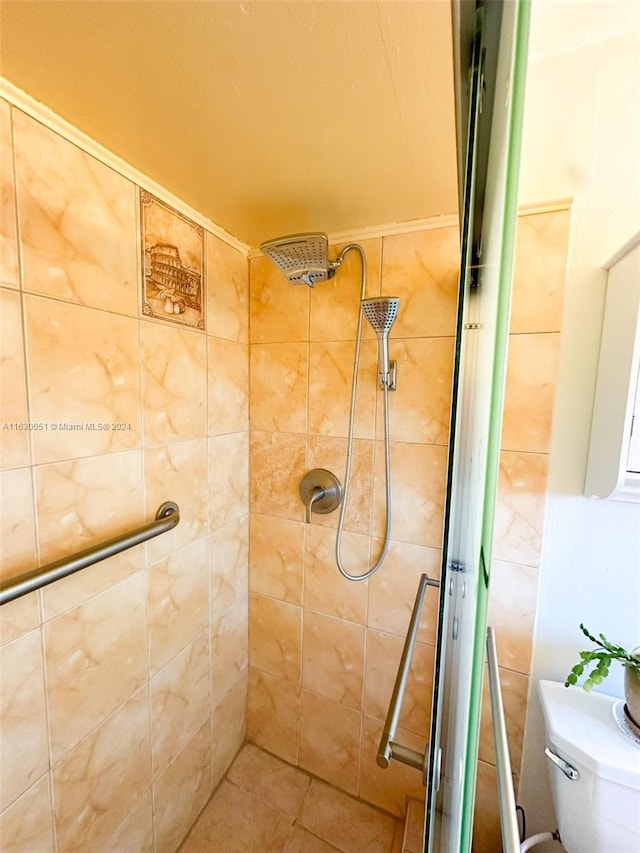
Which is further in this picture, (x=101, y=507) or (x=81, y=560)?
(x=101, y=507)

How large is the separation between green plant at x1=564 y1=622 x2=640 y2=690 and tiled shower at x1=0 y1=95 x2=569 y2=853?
0.13 meters

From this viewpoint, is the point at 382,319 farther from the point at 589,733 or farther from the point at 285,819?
the point at 285,819

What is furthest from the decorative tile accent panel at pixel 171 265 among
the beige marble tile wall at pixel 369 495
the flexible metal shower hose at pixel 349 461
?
the flexible metal shower hose at pixel 349 461

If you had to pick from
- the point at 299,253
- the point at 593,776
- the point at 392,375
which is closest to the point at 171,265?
the point at 299,253

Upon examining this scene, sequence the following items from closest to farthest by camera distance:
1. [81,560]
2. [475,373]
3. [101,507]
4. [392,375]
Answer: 1. [475,373]
2. [81,560]
3. [101,507]
4. [392,375]

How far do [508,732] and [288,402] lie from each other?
4.05 ft

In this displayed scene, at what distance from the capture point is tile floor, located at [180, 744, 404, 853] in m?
1.15

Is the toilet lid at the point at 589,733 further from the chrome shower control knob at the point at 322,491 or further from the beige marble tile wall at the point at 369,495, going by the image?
the chrome shower control knob at the point at 322,491

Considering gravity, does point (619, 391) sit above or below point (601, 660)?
above

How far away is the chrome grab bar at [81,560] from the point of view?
0.62 m

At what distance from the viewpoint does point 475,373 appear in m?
0.49

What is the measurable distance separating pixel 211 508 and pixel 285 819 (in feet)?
3.84

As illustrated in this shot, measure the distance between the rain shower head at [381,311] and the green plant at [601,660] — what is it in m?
0.97

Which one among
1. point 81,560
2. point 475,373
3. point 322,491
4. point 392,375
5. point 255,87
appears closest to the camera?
point 475,373
